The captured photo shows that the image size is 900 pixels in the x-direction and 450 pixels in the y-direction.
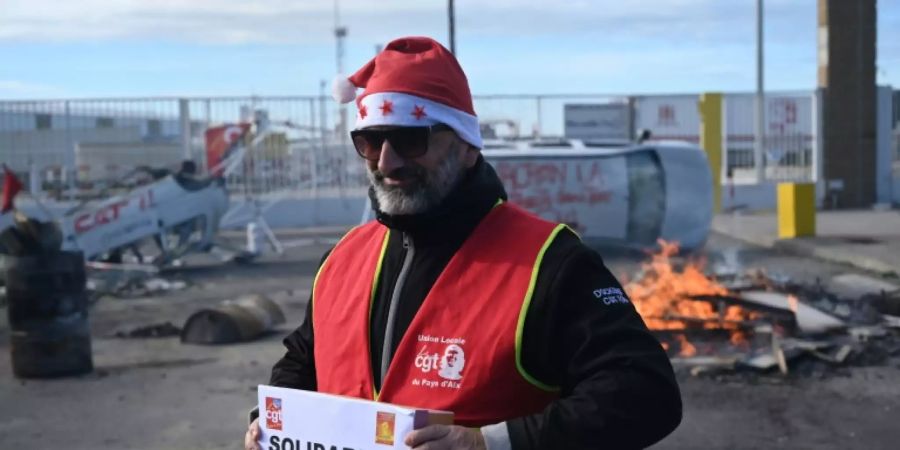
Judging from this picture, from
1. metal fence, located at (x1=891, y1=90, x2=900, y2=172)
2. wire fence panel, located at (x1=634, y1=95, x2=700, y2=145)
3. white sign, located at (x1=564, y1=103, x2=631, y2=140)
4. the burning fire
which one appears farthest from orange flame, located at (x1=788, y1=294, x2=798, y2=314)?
metal fence, located at (x1=891, y1=90, x2=900, y2=172)

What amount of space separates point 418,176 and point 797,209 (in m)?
17.8

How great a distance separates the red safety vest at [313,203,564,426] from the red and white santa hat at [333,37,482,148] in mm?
247

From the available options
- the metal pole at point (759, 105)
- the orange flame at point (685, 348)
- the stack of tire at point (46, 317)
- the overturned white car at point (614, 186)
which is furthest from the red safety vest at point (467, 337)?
the metal pole at point (759, 105)

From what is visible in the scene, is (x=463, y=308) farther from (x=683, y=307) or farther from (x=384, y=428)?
(x=683, y=307)

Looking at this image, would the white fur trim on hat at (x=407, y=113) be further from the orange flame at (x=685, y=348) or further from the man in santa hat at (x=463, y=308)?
the orange flame at (x=685, y=348)

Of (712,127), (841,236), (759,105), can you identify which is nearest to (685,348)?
(841,236)

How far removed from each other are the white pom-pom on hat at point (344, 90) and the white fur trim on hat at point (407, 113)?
196 mm

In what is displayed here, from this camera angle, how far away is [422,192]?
9.05 ft

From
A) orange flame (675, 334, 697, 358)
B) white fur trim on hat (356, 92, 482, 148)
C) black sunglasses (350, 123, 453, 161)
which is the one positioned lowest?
orange flame (675, 334, 697, 358)

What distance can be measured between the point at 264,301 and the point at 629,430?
10.00 metres

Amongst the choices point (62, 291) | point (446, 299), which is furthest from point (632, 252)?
point (446, 299)

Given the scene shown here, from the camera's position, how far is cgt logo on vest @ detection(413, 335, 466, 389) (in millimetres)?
2588

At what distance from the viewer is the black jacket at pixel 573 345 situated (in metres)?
2.44

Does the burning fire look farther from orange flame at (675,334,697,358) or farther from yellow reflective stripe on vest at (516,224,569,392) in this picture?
yellow reflective stripe on vest at (516,224,569,392)
